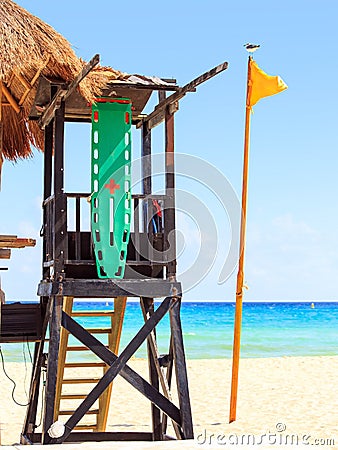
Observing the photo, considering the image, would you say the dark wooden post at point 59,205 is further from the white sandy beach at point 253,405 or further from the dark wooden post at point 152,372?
the white sandy beach at point 253,405

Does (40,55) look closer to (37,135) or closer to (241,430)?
(37,135)

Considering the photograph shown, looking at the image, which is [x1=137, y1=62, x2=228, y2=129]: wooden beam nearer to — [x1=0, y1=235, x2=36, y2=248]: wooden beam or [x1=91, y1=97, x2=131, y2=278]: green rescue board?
[x1=91, y1=97, x2=131, y2=278]: green rescue board

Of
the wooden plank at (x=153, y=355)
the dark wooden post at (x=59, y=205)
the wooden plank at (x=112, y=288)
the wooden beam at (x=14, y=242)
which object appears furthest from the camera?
the wooden plank at (x=153, y=355)

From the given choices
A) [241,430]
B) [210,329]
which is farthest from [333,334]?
[241,430]

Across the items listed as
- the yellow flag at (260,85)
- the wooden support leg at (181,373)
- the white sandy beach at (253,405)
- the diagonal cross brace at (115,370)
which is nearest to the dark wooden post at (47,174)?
the diagonal cross brace at (115,370)

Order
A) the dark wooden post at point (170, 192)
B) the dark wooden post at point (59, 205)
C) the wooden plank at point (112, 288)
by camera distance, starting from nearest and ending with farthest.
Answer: the wooden plank at point (112, 288) < the dark wooden post at point (59, 205) < the dark wooden post at point (170, 192)

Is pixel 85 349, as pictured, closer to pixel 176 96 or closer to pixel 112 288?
pixel 112 288

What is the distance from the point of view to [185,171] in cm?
783

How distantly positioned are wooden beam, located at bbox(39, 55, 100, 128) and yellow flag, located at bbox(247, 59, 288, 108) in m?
2.99

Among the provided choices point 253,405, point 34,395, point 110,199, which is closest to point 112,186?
point 110,199

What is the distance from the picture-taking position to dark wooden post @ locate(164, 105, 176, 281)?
7.80 meters

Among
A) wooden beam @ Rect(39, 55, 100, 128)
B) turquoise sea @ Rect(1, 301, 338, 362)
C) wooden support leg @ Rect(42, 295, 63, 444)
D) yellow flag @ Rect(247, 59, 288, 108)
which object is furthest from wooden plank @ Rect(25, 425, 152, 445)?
turquoise sea @ Rect(1, 301, 338, 362)

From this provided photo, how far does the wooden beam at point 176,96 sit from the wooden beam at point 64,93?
3.54 feet

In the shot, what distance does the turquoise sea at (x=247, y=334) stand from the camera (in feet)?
115
